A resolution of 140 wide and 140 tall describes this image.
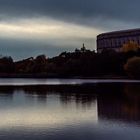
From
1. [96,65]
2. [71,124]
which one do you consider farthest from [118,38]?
[71,124]

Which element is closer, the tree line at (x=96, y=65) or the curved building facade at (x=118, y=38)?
the tree line at (x=96, y=65)

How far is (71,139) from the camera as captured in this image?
1895 cm

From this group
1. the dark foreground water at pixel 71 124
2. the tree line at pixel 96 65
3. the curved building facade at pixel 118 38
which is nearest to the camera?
the dark foreground water at pixel 71 124

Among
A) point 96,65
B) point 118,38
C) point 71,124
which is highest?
point 118,38

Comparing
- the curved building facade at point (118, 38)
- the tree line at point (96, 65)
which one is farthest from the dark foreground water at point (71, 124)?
the curved building facade at point (118, 38)

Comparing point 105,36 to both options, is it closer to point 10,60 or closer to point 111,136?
point 10,60

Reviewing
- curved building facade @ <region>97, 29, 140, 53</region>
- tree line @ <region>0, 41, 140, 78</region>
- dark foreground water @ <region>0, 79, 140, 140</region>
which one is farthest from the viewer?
curved building facade @ <region>97, 29, 140, 53</region>

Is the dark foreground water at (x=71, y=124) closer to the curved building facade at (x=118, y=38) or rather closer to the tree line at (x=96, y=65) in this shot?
the tree line at (x=96, y=65)

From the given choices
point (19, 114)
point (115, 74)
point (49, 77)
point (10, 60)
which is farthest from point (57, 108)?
point (10, 60)

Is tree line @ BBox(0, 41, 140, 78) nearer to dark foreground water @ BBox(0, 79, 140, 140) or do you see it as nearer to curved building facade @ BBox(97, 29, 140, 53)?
curved building facade @ BBox(97, 29, 140, 53)

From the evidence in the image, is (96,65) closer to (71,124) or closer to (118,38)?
(118,38)

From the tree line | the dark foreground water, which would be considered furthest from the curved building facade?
the dark foreground water

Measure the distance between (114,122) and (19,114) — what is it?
265 inches

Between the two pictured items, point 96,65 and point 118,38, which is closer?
point 96,65
